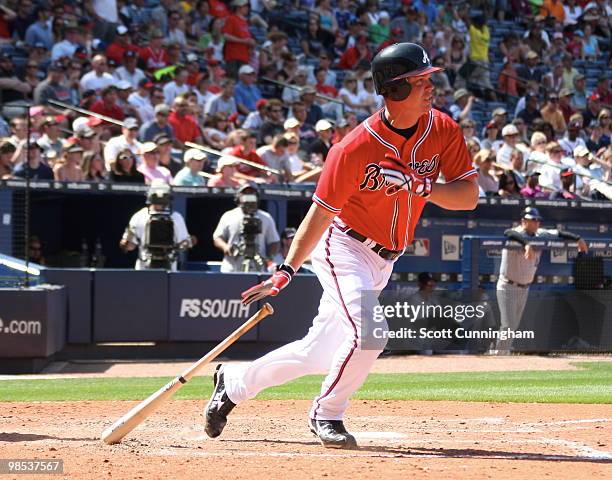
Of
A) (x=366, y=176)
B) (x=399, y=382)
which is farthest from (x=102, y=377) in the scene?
(x=366, y=176)

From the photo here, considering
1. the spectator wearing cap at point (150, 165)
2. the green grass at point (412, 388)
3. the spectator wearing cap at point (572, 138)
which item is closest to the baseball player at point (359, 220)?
the green grass at point (412, 388)

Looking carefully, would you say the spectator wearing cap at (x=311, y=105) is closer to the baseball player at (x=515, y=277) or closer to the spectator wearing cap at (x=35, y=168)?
the baseball player at (x=515, y=277)

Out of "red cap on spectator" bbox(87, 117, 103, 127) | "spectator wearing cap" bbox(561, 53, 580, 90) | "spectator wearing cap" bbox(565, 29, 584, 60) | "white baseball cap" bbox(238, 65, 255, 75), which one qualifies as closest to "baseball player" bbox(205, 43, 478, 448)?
"red cap on spectator" bbox(87, 117, 103, 127)

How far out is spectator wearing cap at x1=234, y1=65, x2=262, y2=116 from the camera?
17.2m

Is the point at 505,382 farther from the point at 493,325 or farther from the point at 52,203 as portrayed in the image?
the point at 52,203

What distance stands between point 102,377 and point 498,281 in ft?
15.7

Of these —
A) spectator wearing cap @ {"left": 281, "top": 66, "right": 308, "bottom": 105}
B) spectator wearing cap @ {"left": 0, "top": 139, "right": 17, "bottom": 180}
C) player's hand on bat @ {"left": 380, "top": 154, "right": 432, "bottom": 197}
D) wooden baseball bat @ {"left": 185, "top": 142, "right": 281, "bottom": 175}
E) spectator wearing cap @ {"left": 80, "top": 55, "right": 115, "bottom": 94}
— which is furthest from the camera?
spectator wearing cap @ {"left": 281, "top": 66, "right": 308, "bottom": 105}

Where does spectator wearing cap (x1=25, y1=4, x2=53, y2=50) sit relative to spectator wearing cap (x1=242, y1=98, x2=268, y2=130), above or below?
above

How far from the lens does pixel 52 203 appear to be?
14758 millimetres

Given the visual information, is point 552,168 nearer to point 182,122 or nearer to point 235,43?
point 182,122

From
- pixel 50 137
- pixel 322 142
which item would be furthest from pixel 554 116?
pixel 50 137

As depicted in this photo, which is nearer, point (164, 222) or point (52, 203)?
point (164, 222)

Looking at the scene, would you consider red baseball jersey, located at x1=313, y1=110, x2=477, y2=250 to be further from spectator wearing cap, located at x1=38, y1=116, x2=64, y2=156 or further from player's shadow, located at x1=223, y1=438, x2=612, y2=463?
spectator wearing cap, located at x1=38, y1=116, x2=64, y2=156

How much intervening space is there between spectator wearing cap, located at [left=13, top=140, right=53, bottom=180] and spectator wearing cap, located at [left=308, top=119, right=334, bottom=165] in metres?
3.71
